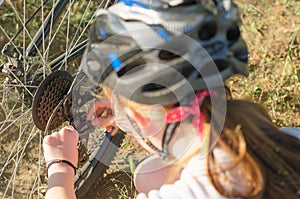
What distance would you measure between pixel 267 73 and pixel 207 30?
4.18 feet

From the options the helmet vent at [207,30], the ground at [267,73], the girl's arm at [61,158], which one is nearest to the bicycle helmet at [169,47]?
the helmet vent at [207,30]

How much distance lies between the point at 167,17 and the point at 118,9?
0.13 m

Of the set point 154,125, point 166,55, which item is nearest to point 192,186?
point 154,125

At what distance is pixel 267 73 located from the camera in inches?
96.6

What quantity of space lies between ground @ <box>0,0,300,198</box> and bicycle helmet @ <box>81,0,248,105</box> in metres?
1.02

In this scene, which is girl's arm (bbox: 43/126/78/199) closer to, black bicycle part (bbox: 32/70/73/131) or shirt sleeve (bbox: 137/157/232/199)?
black bicycle part (bbox: 32/70/73/131)

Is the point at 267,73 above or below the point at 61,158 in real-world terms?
below

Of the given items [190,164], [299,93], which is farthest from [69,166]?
[299,93]

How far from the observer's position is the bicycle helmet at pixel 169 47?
4.01ft

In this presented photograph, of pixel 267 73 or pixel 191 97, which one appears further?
pixel 267 73

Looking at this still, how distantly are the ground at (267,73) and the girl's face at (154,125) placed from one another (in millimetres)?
Result: 897

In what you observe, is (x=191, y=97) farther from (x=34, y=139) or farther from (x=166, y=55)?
(x=34, y=139)

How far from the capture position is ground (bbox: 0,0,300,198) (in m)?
2.29

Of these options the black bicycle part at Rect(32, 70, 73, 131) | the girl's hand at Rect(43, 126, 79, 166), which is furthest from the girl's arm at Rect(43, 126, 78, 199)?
the black bicycle part at Rect(32, 70, 73, 131)
